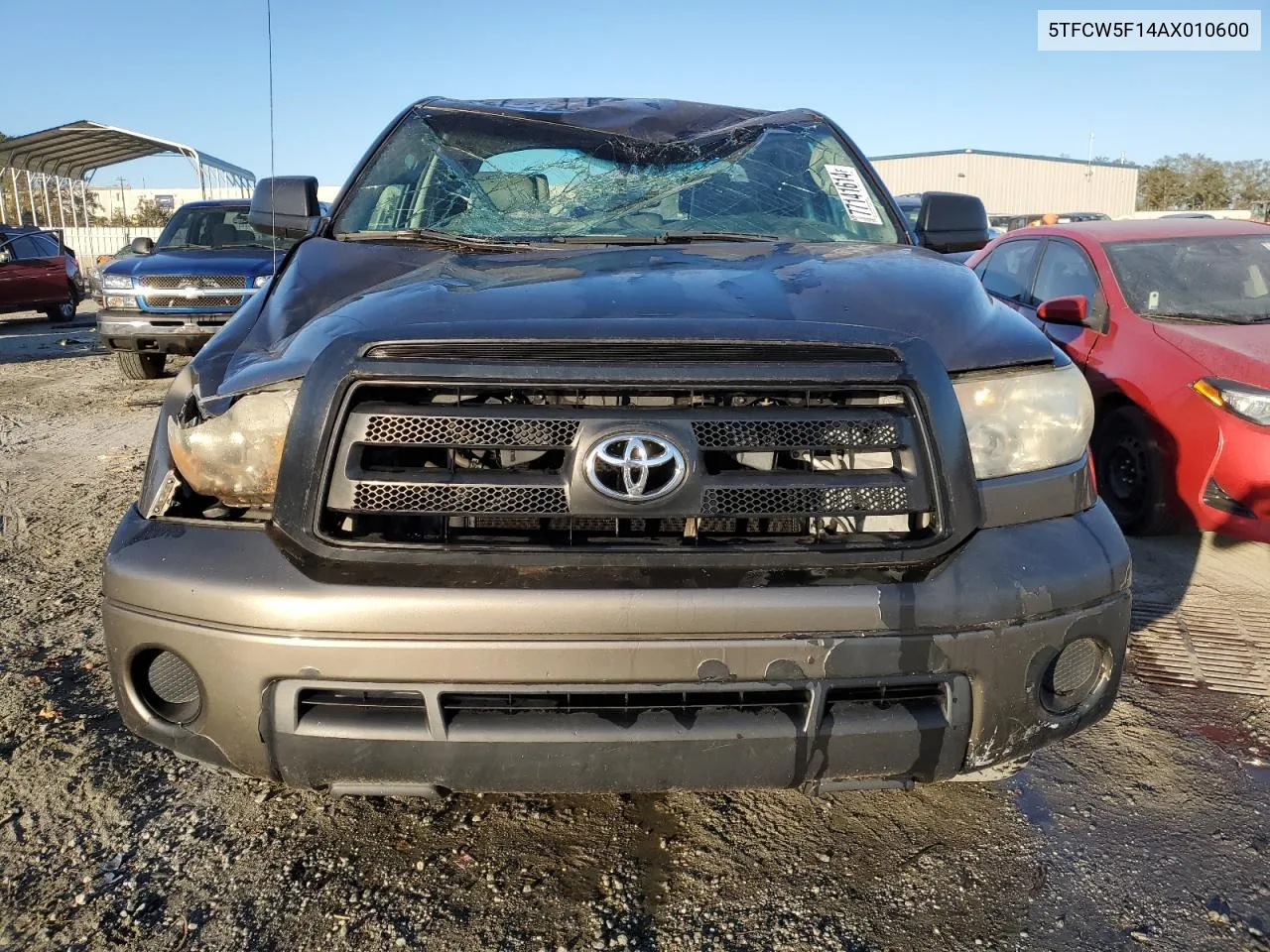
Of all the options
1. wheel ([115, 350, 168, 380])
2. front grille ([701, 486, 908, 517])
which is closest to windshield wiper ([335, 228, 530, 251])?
front grille ([701, 486, 908, 517])

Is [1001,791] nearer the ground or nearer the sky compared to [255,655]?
nearer the ground

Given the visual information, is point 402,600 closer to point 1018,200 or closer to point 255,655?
point 255,655

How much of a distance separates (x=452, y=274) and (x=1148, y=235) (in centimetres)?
485

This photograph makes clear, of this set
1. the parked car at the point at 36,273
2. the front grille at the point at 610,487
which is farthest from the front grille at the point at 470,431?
the parked car at the point at 36,273

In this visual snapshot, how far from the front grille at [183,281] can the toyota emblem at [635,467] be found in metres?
8.58

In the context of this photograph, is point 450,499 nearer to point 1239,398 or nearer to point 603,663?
point 603,663

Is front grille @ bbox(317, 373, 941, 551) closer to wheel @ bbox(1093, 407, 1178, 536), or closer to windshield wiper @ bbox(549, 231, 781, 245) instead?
windshield wiper @ bbox(549, 231, 781, 245)

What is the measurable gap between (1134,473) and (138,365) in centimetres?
898

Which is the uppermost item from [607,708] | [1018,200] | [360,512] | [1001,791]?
[1018,200]

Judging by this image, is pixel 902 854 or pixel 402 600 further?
pixel 902 854

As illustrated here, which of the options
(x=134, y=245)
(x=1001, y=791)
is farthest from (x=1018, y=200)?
(x=1001, y=791)

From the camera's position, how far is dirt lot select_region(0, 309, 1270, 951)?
1.95m

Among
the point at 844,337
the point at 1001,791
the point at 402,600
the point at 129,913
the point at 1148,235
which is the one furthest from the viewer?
the point at 1148,235

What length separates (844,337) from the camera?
184cm
